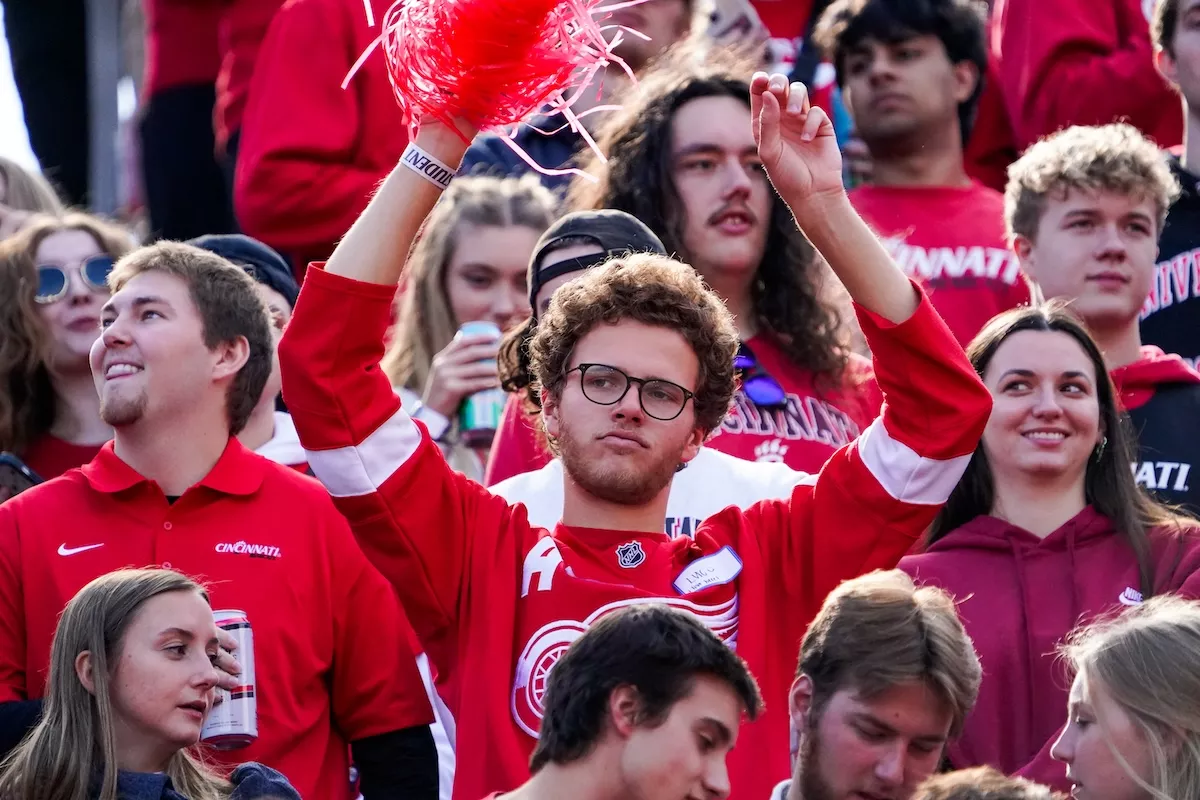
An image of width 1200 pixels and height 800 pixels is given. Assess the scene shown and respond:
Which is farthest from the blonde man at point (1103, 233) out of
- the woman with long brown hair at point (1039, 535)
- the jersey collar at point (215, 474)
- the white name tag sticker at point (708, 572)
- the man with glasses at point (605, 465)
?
the jersey collar at point (215, 474)

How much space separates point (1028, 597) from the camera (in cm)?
466

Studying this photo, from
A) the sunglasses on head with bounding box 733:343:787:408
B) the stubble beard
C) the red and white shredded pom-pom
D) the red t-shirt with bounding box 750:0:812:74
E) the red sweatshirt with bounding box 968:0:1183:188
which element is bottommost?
the stubble beard

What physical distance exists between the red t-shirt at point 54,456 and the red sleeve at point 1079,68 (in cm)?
336

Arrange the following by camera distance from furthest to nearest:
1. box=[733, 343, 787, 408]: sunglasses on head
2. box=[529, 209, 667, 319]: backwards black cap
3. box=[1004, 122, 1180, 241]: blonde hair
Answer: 1. box=[1004, 122, 1180, 241]: blonde hair
2. box=[733, 343, 787, 408]: sunglasses on head
3. box=[529, 209, 667, 319]: backwards black cap

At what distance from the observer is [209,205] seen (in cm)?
771

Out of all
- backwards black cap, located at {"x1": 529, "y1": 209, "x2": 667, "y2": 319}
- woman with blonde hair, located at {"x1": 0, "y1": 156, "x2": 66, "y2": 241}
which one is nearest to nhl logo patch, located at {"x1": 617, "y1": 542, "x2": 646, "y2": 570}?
backwards black cap, located at {"x1": 529, "y1": 209, "x2": 667, "y2": 319}

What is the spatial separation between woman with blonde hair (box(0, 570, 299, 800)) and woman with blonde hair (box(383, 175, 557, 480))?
6.23 ft

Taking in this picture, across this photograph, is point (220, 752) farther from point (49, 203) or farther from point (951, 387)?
point (49, 203)

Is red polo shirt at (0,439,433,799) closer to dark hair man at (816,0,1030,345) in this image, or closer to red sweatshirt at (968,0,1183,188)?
dark hair man at (816,0,1030,345)

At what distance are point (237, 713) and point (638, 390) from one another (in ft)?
3.54

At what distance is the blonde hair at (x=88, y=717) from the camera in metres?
3.84

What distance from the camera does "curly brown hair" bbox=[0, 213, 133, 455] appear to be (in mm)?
5516

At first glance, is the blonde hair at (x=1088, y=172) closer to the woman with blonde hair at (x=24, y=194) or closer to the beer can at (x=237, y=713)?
the beer can at (x=237, y=713)

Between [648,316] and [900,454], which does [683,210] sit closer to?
[648,316]
